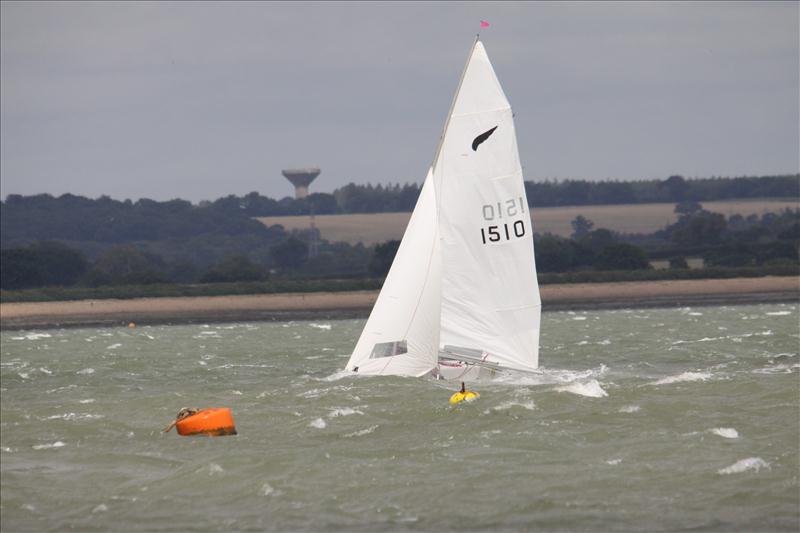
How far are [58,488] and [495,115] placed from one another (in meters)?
14.1

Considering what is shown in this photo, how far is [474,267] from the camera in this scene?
31.4 metres

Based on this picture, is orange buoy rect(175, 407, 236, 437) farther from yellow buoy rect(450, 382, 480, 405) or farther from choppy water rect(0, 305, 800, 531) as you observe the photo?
yellow buoy rect(450, 382, 480, 405)

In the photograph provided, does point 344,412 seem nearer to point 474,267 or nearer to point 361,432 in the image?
point 361,432

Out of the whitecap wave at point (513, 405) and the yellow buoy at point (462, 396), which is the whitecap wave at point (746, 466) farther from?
the yellow buoy at point (462, 396)

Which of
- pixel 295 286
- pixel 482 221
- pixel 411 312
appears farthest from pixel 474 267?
pixel 295 286

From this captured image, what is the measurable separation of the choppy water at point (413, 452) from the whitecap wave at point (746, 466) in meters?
0.05

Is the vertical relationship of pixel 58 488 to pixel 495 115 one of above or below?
below

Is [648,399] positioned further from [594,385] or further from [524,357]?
[524,357]

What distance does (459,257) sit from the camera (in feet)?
103

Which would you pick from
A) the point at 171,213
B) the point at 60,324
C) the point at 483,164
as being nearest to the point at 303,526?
the point at 483,164

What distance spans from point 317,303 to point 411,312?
6918cm

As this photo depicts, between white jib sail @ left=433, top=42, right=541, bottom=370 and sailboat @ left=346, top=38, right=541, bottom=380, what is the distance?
23 mm

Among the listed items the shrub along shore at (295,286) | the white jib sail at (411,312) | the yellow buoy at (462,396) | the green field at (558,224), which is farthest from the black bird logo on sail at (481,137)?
the green field at (558,224)

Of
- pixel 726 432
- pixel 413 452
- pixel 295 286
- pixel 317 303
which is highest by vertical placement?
pixel 413 452
